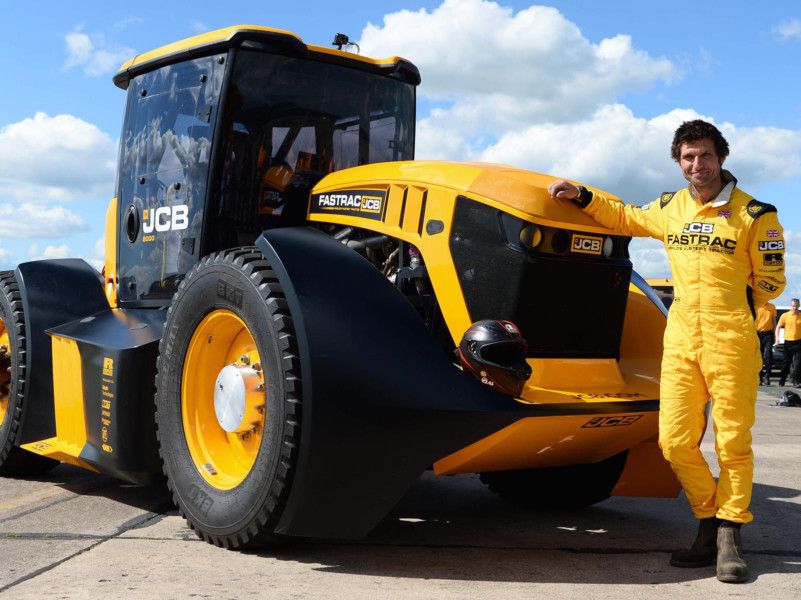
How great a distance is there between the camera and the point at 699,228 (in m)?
4.52

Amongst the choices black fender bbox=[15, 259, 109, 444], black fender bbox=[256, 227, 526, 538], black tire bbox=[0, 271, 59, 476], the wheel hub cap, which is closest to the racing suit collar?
black fender bbox=[256, 227, 526, 538]

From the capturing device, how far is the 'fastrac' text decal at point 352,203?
500cm

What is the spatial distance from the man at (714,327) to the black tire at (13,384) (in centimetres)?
358

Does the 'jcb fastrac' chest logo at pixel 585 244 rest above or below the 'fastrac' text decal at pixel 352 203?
below

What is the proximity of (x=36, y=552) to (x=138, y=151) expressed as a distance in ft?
8.85

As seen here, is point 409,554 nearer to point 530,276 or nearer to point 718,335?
point 530,276

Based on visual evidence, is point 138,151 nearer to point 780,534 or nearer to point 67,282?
point 67,282

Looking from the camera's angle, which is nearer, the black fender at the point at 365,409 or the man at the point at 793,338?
the black fender at the point at 365,409

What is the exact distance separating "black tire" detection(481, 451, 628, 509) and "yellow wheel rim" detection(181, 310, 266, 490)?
1.72m

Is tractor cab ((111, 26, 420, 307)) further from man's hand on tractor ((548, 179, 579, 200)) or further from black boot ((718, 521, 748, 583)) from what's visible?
black boot ((718, 521, 748, 583))

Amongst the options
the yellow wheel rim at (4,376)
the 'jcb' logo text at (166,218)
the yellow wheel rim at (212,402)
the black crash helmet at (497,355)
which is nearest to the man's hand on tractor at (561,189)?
the black crash helmet at (497,355)

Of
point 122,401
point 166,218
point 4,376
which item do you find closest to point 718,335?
point 122,401

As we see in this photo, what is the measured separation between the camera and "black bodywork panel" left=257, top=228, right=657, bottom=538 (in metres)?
4.20

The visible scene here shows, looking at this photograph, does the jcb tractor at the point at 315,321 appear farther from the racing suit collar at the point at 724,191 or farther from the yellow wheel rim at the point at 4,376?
the racing suit collar at the point at 724,191
